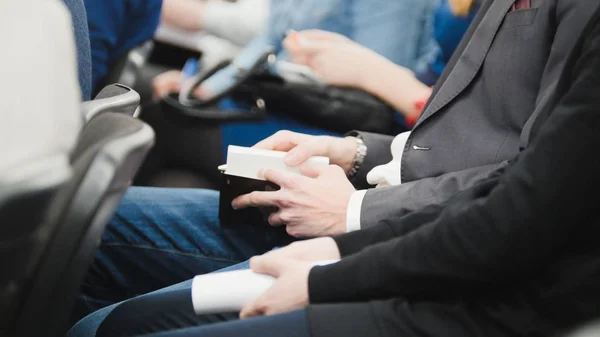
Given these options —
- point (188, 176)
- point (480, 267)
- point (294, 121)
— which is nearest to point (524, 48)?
point (480, 267)

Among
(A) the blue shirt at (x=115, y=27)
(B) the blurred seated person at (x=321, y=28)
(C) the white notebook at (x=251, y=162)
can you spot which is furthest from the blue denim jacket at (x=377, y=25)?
(C) the white notebook at (x=251, y=162)

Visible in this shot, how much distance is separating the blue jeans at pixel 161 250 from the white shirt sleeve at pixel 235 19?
59.7 inches

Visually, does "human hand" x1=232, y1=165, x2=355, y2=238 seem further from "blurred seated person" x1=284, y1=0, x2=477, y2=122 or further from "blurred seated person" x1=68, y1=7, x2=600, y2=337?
"blurred seated person" x1=284, y1=0, x2=477, y2=122

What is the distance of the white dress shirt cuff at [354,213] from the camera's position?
1.09m

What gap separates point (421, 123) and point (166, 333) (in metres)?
0.54

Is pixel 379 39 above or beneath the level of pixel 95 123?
beneath

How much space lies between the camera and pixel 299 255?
3.09 feet

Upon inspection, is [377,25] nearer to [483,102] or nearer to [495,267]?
[483,102]

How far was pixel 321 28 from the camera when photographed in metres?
2.04

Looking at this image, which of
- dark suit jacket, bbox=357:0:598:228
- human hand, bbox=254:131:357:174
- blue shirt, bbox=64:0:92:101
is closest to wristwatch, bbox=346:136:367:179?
human hand, bbox=254:131:357:174

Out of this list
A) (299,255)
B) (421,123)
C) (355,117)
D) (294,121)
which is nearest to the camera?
(299,255)

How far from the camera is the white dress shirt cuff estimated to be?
109cm

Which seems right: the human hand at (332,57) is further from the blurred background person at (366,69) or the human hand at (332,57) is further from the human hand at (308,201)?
the human hand at (308,201)

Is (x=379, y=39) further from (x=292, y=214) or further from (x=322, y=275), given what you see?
(x=322, y=275)
